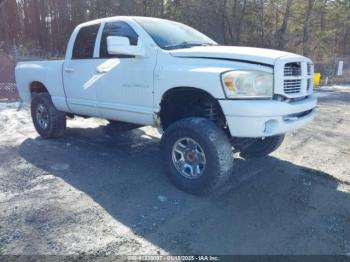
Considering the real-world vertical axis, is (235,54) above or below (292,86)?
above

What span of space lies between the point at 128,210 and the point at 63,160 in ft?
6.58

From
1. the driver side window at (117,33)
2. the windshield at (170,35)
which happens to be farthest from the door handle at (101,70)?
the windshield at (170,35)

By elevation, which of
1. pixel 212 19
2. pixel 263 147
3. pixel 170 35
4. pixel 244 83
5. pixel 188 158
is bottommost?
pixel 263 147

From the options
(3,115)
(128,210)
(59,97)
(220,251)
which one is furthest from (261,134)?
(3,115)

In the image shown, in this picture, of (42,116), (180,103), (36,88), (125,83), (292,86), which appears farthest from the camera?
(36,88)

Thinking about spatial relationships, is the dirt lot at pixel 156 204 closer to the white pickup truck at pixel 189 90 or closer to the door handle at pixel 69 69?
the white pickup truck at pixel 189 90

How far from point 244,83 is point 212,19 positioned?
2147 centimetres

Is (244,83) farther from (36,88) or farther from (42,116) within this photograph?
(36,88)

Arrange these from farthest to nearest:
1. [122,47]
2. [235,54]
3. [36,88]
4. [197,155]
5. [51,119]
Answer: [36,88] < [51,119] < [122,47] < [197,155] < [235,54]

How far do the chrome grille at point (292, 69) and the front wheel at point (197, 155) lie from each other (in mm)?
984

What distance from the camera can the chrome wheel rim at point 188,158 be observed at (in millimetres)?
3812

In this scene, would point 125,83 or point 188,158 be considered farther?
point 125,83

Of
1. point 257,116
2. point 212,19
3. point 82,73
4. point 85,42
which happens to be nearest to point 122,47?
point 82,73

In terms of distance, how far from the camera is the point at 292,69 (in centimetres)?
376
